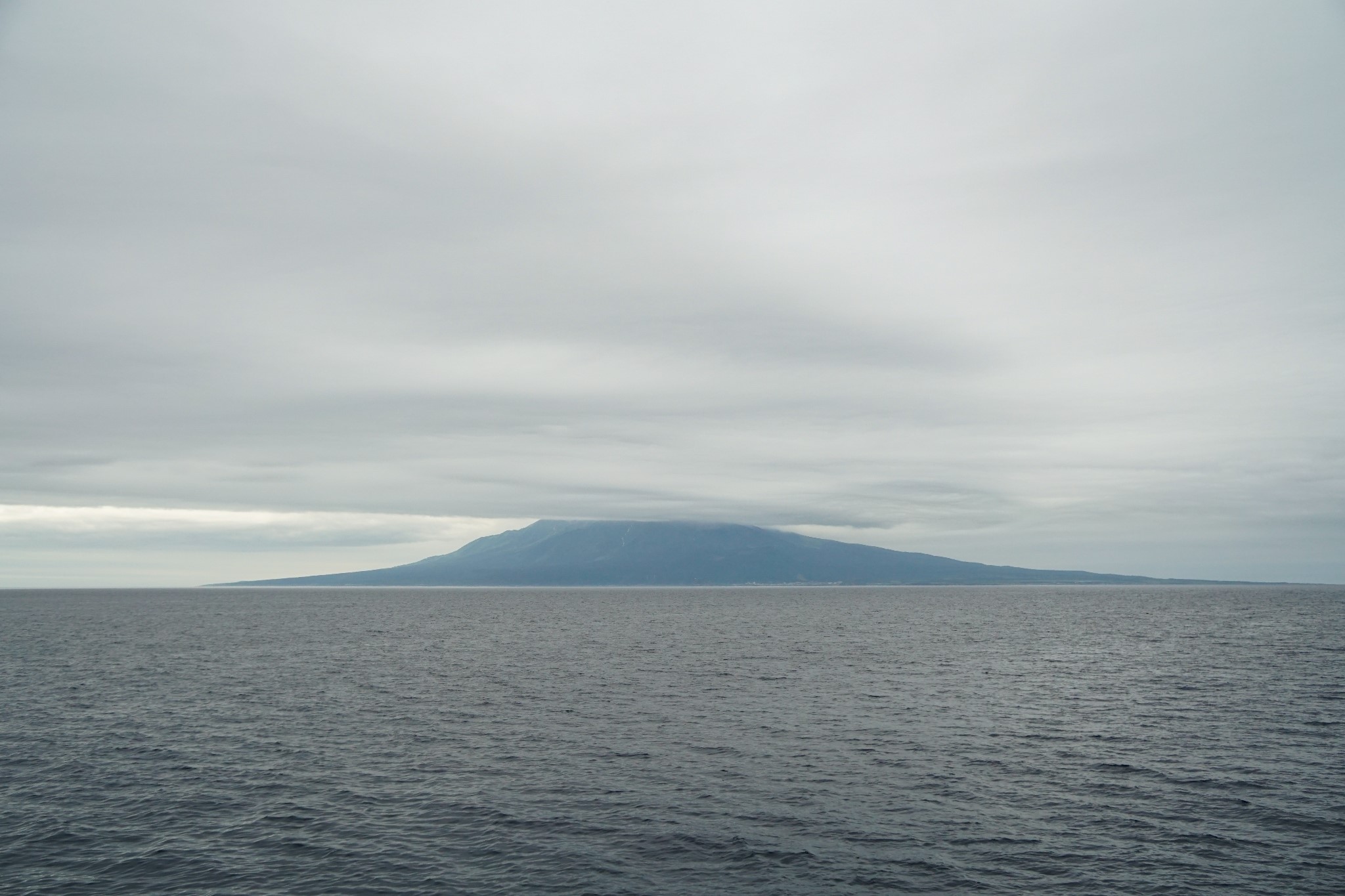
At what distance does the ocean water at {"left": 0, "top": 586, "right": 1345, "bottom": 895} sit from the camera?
3647 cm

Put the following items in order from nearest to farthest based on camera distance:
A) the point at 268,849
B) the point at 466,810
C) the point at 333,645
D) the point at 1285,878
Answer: the point at 1285,878
the point at 268,849
the point at 466,810
the point at 333,645

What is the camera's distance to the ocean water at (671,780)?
36.5 m

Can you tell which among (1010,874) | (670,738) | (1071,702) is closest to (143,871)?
(670,738)

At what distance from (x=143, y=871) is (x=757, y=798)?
2964 cm

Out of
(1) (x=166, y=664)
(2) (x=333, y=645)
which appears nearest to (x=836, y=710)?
(1) (x=166, y=664)

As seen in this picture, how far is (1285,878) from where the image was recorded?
35562 mm

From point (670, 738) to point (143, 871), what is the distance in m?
34.2

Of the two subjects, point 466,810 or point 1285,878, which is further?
point 466,810

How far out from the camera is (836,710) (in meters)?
72.8

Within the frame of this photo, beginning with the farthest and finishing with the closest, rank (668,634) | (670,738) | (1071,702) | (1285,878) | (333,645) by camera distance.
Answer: (668,634) → (333,645) → (1071,702) → (670,738) → (1285,878)

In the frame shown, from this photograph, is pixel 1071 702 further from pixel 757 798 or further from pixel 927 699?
pixel 757 798

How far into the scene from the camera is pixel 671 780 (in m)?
49.9

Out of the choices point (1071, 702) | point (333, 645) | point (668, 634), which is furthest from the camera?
point (668, 634)

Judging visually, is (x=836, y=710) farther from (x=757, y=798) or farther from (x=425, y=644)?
(x=425, y=644)
